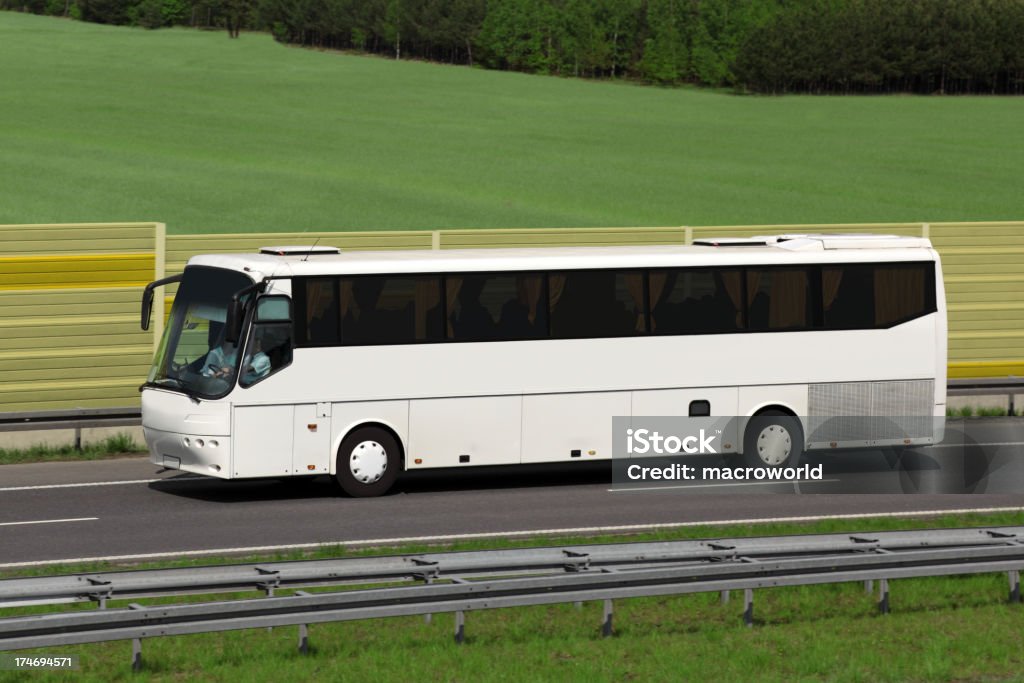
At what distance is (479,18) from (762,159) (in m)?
66.1

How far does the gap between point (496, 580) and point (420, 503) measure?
696cm

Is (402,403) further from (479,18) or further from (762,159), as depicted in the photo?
(479,18)

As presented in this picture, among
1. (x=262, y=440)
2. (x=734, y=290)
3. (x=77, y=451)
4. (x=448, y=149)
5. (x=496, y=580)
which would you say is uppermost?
(x=448, y=149)

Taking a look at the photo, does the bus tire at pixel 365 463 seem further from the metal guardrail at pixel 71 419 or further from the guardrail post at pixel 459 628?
the guardrail post at pixel 459 628

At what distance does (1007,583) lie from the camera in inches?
479

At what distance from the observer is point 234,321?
16844 mm

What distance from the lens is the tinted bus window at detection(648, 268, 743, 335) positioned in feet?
61.5

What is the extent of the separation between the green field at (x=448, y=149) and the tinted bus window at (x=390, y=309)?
26.1m

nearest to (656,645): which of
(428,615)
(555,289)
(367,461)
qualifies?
(428,615)

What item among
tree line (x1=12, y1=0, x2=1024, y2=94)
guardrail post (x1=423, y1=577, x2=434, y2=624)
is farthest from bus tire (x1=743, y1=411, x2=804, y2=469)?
tree line (x1=12, y1=0, x2=1024, y2=94)

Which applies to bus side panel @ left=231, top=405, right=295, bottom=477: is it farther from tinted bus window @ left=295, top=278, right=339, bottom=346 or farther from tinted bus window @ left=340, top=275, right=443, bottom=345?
tinted bus window @ left=340, top=275, right=443, bottom=345

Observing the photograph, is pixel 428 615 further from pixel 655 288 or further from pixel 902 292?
pixel 902 292

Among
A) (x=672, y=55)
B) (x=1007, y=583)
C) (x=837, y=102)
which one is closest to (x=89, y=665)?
(x=1007, y=583)

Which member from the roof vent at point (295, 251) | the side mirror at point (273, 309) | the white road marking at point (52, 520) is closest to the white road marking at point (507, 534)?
the white road marking at point (52, 520)
